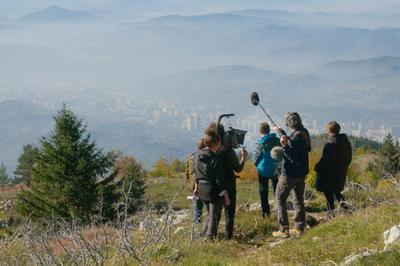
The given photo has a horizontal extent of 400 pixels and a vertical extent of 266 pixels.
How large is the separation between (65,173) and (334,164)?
45.4 ft

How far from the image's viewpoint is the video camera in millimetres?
8672

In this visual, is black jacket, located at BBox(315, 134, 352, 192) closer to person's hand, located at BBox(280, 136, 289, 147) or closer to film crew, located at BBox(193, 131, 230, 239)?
person's hand, located at BBox(280, 136, 289, 147)

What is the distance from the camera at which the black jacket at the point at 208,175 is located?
8.20 meters

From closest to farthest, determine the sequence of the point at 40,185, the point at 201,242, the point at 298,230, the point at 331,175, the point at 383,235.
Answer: the point at 383,235, the point at 201,242, the point at 298,230, the point at 331,175, the point at 40,185

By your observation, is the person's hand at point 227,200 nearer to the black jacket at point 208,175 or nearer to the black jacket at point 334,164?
the black jacket at point 208,175

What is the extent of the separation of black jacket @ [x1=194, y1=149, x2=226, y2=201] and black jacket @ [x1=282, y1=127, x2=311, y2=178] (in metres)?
1.03

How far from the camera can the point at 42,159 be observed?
22219 mm

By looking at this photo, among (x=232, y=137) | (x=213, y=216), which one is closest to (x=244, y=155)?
(x=232, y=137)

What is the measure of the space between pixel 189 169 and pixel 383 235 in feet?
14.4

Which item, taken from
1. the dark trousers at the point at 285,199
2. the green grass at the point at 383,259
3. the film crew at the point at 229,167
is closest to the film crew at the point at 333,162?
the dark trousers at the point at 285,199

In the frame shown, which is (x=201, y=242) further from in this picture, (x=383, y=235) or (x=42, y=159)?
(x=42, y=159)

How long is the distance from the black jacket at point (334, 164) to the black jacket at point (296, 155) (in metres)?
1.01

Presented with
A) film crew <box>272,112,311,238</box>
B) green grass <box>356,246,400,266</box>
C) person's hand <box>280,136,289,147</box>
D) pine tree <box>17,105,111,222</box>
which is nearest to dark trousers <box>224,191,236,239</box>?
film crew <box>272,112,311,238</box>

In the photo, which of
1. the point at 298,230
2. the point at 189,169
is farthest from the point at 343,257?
the point at 189,169
